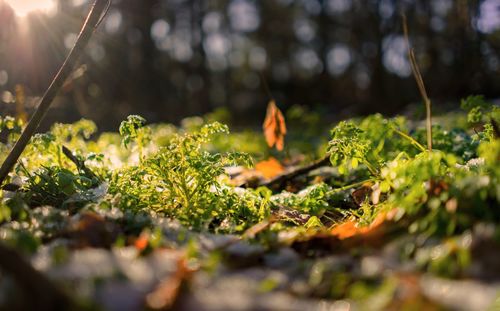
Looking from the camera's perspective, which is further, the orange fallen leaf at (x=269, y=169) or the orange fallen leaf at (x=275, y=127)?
the orange fallen leaf at (x=269, y=169)

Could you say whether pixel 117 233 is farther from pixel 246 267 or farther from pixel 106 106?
pixel 106 106

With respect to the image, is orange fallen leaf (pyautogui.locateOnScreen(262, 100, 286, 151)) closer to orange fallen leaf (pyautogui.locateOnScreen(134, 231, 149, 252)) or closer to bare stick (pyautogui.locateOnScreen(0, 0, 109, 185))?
bare stick (pyautogui.locateOnScreen(0, 0, 109, 185))

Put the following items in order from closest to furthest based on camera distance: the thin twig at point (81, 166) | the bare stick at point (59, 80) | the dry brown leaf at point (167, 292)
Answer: the dry brown leaf at point (167, 292)
the bare stick at point (59, 80)
the thin twig at point (81, 166)

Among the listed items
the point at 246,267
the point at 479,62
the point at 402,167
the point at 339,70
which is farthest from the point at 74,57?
the point at 339,70

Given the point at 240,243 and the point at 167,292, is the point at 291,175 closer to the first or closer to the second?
the point at 240,243

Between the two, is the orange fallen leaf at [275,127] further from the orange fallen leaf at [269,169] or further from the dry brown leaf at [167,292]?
the dry brown leaf at [167,292]

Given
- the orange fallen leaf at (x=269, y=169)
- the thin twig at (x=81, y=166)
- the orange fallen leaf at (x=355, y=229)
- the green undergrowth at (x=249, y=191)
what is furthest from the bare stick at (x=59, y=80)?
the orange fallen leaf at (x=269, y=169)

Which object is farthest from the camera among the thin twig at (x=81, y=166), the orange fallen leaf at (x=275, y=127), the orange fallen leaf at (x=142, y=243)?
the orange fallen leaf at (x=275, y=127)

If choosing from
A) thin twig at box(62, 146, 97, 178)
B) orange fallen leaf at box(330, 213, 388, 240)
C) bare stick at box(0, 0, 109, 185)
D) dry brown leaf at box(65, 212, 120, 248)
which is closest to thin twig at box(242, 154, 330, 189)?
thin twig at box(62, 146, 97, 178)

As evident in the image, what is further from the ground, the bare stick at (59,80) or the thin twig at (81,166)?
the bare stick at (59,80)
